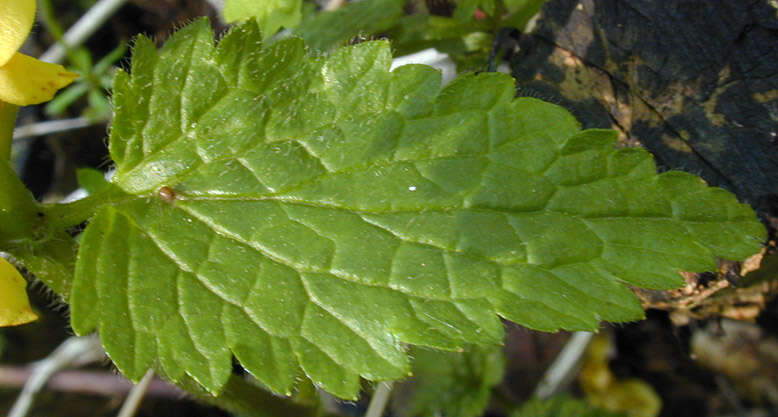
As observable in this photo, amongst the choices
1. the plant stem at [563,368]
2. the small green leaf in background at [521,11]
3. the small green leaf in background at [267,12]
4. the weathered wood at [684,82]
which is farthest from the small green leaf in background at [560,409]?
the small green leaf in background at [267,12]

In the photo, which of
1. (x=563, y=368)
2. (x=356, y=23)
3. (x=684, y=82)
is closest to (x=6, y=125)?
(x=356, y=23)

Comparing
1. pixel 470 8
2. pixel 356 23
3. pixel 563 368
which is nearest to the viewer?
pixel 470 8

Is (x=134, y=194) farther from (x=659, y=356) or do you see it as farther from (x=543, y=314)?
(x=659, y=356)

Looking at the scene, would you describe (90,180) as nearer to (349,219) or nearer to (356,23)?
(356,23)

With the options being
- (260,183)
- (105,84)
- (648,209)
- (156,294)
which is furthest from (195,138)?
(105,84)

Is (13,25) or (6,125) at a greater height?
(13,25)

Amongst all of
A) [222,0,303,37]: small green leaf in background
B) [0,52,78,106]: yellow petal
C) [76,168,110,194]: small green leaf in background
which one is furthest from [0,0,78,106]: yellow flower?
[76,168,110,194]: small green leaf in background
